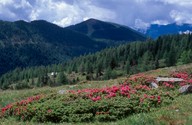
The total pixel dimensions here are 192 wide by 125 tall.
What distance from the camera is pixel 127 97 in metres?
19.7

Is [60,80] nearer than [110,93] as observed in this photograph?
No

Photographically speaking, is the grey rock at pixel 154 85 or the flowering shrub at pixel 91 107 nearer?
the flowering shrub at pixel 91 107

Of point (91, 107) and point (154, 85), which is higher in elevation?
point (154, 85)

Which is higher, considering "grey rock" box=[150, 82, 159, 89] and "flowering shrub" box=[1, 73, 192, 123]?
"grey rock" box=[150, 82, 159, 89]

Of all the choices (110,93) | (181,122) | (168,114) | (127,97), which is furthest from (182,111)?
(110,93)

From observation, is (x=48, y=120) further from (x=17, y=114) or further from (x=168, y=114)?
(x=168, y=114)

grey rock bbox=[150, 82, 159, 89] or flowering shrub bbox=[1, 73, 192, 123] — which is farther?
grey rock bbox=[150, 82, 159, 89]

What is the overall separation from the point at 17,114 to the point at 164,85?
13931 millimetres

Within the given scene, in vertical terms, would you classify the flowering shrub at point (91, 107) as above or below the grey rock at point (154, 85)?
below

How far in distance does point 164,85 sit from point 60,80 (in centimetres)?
16396

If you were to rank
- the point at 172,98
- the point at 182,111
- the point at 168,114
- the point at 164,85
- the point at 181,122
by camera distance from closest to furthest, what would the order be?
the point at 181,122
the point at 168,114
the point at 182,111
the point at 172,98
the point at 164,85

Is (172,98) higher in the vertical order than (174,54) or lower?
lower

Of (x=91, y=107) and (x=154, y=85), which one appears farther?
(x=154, y=85)

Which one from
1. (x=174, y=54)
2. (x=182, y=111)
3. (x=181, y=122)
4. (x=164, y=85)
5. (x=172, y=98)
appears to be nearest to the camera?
(x=181, y=122)
